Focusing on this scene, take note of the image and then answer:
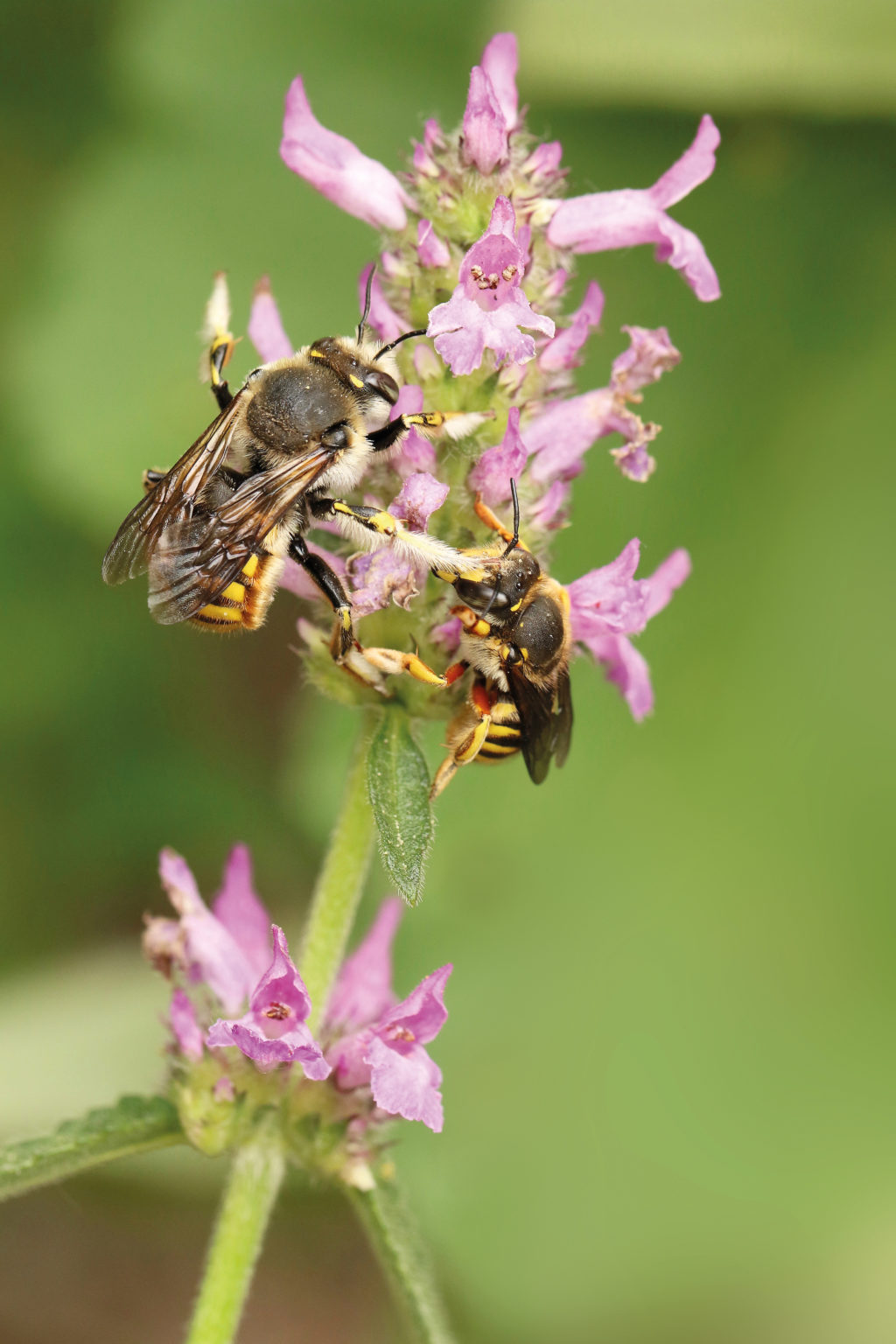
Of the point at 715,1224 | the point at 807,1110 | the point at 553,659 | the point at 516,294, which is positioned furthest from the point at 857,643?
the point at 516,294

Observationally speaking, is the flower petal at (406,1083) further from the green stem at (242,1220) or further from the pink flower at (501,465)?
the pink flower at (501,465)

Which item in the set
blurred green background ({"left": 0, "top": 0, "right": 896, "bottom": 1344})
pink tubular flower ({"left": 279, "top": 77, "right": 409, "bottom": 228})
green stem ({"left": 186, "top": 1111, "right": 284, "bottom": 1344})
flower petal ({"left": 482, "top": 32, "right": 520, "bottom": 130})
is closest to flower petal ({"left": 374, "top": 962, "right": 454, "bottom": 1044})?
green stem ({"left": 186, "top": 1111, "right": 284, "bottom": 1344})

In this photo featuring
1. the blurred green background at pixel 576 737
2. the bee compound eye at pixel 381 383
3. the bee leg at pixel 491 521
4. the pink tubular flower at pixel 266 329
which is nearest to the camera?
the bee leg at pixel 491 521

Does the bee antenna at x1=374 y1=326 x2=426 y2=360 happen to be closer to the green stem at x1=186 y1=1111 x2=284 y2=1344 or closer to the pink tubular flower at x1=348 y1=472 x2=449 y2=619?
the pink tubular flower at x1=348 y1=472 x2=449 y2=619

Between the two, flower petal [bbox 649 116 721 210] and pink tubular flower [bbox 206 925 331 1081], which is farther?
flower petal [bbox 649 116 721 210]

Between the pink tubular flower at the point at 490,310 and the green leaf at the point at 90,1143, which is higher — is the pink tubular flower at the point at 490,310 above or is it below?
above

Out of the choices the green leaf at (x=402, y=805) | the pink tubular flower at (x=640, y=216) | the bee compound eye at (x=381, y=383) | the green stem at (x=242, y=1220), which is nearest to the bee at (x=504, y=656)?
the green leaf at (x=402, y=805)

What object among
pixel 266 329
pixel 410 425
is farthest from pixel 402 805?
pixel 266 329
